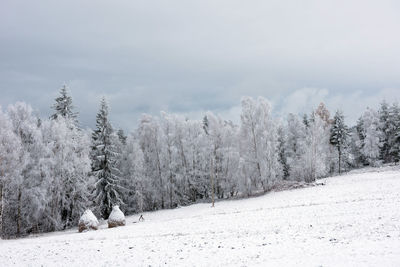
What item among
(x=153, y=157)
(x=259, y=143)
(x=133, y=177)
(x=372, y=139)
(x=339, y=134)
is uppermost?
(x=339, y=134)

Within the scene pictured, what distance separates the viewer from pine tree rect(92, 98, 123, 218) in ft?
138

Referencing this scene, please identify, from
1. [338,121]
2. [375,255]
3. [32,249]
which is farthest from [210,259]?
[338,121]

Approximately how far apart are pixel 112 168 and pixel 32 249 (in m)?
24.8

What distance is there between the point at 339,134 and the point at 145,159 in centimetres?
4245

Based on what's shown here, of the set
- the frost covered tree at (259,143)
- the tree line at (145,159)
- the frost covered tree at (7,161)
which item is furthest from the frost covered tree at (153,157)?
the frost covered tree at (7,161)

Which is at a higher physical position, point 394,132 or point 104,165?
point 394,132

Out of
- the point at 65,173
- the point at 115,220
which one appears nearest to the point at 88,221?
the point at 115,220

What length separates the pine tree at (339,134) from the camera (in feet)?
201

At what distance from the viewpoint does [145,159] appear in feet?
168

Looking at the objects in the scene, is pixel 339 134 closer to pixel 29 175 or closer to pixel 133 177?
pixel 133 177

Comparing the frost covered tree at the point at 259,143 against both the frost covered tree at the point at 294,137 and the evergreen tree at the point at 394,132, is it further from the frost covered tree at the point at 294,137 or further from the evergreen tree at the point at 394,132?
the evergreen tree at the point at 394,132

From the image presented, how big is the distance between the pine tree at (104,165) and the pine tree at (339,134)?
1847 inches

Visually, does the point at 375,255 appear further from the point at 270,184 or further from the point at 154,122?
the point at 154,122

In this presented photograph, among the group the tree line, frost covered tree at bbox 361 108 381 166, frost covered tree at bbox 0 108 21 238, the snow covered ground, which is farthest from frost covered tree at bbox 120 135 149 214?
frost covered tree at bbox 361 108 381 166
